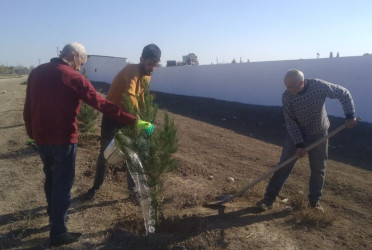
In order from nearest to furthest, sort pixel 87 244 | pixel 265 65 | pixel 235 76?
1. pixel 87 244
2. pixel 265 65
3. pixel 235 76

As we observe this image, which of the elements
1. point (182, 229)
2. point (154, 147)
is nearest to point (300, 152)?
point (182, 229)

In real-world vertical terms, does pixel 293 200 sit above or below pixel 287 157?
below

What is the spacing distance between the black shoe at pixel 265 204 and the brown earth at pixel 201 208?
0.08 m

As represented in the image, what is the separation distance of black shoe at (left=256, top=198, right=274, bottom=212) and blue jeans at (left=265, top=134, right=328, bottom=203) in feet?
0.13

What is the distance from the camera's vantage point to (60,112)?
127 inches

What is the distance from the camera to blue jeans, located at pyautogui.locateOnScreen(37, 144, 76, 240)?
130 inches

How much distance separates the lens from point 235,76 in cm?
1759

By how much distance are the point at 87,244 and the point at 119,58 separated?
40.3 metres

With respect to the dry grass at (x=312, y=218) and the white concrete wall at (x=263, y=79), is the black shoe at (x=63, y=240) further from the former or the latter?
the white concrete wall at (x=263, y=79)

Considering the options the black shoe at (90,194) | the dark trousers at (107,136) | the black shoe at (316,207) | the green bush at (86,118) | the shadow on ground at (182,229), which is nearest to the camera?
the shadow on ground at (182,229)

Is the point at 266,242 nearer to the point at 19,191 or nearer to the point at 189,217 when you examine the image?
the point at 189,217

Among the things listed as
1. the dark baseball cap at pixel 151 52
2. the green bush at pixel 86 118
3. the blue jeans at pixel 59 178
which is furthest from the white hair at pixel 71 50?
the green bush at pixel 86 118

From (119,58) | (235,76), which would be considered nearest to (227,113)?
(235,76)

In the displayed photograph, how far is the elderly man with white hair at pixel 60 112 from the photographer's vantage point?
125 inches
